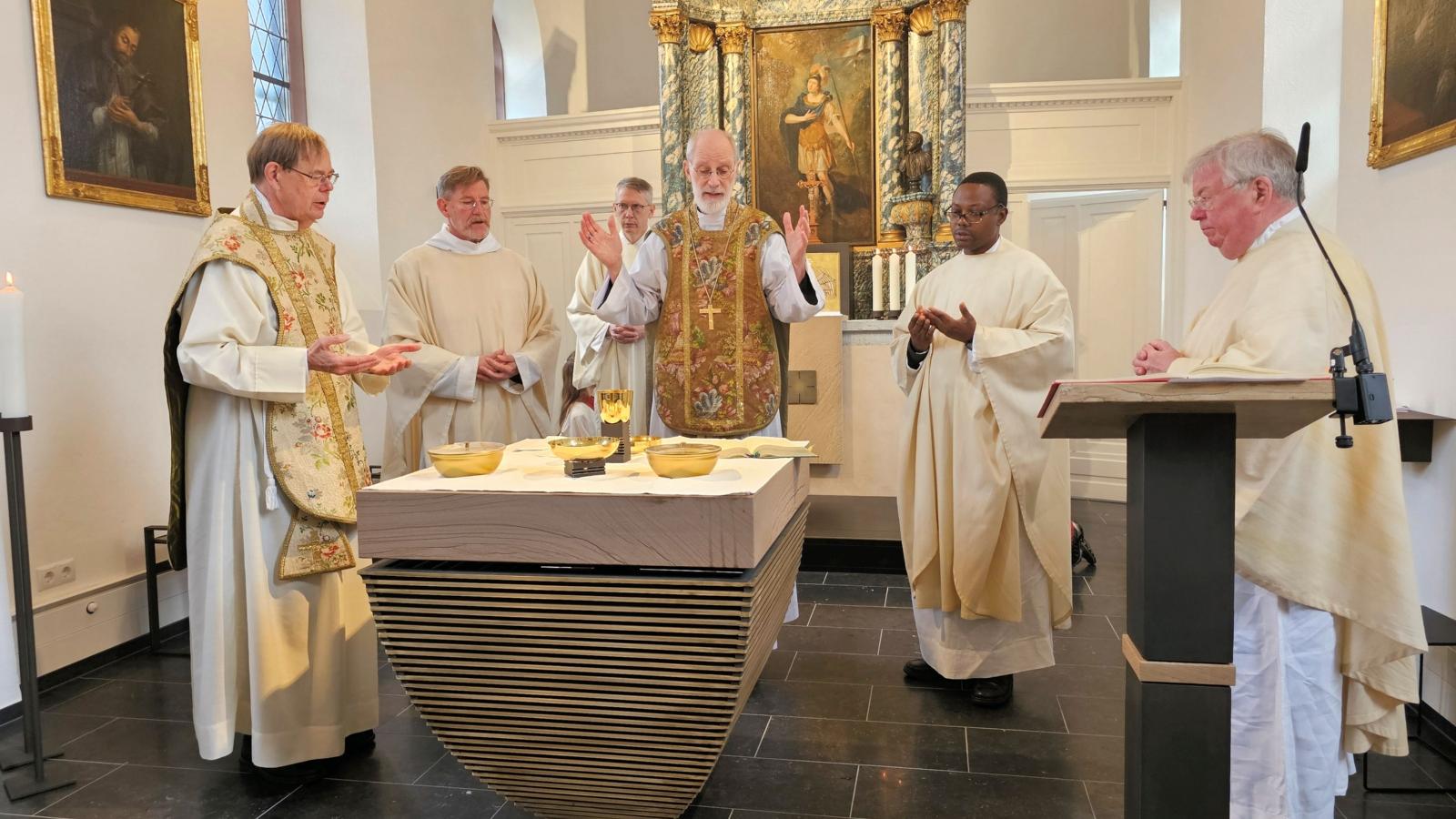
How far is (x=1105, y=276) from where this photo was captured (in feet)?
27.2

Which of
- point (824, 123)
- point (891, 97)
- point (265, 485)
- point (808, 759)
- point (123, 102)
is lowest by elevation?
point (808, 759)

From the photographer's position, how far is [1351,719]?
2.54 m

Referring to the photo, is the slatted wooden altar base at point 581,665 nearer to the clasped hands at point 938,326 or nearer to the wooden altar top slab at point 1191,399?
the wooden altar top slab at point 1191,399

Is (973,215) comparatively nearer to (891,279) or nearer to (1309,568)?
(1309,568)

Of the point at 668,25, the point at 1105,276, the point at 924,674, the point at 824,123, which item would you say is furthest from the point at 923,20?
the point at 924,674

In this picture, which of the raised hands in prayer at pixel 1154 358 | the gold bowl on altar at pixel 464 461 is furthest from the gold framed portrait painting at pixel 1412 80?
the gold bowl on altar at pixel 464 461

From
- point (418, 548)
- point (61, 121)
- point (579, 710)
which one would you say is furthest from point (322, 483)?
point (61, 121)

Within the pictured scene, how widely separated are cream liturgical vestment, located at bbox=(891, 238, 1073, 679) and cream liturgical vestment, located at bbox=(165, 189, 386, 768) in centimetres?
213

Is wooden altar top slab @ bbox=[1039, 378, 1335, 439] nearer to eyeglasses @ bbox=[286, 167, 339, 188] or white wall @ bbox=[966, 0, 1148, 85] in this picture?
eyeglasses @ bbox=[286, 167, 339, 188]

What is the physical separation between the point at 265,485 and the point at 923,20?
6818mm

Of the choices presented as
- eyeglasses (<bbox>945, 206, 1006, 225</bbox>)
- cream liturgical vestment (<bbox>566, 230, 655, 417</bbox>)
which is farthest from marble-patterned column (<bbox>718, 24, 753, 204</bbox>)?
eyeglasses (<bbox>945, 206, 1006, 225</bbox>)

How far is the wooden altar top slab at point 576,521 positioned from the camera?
6.79 ft

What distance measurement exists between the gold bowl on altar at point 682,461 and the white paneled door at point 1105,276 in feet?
21.4

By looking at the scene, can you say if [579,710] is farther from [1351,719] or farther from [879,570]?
[879,570]
